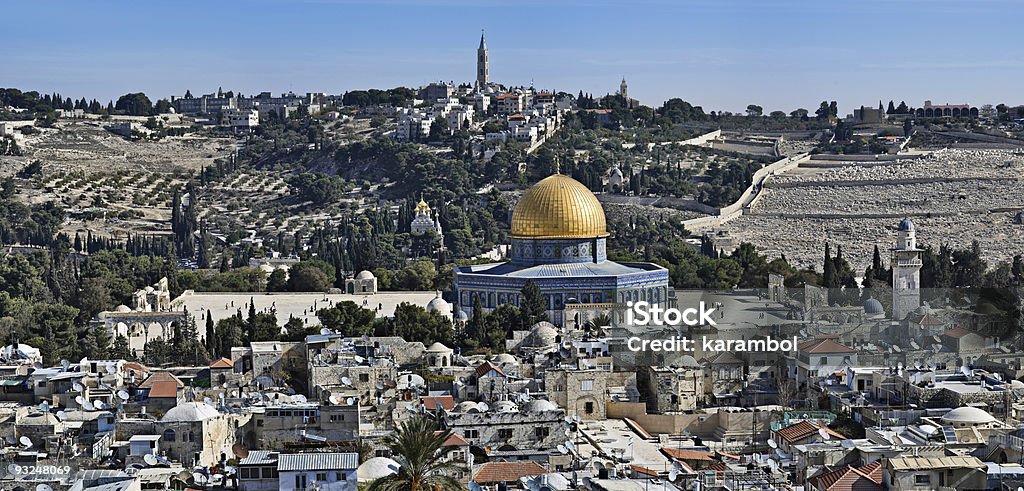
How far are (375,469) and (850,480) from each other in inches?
160

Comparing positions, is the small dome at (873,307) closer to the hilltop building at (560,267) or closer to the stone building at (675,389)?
the hilltop building at (560,267)

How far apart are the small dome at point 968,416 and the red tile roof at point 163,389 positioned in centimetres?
840

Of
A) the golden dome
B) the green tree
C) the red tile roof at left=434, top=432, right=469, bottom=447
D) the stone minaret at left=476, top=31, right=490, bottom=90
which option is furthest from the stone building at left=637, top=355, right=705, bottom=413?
the stone minaret at left=476, top=31, right=490, bottom=90

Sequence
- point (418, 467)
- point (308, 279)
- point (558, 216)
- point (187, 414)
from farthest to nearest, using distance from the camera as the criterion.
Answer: point (308, 279) → point (558, 216) → point (187, 414) → point (418, 467)

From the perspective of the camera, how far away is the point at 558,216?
35594mm

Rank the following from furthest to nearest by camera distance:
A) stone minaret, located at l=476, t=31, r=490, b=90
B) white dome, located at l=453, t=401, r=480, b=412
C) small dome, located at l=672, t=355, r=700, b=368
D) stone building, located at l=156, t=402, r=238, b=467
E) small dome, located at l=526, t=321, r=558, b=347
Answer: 1. stone minaret, located at l=476, t=31, r=490, b=90
2. small dome, located at l=526, t=321, r=558, b=347
3. small dome, located at l=672, t=355, r=700, b=368
4. white dome, located at l=453, t=401, r=480, b=412
5. stone building, located at l=156, t=402, r=238, b=467

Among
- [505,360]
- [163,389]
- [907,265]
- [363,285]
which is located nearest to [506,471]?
[163,389]

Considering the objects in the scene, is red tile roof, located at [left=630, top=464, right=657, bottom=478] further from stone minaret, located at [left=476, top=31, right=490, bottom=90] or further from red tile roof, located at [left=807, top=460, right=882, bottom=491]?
stone minaret, located at [left=476, top=31, right=490, bottom=90]

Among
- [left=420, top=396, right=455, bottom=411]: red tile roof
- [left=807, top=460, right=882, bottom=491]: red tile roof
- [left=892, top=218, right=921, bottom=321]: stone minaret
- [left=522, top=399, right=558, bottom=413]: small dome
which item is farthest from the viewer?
[left=892, top=218, right=921, bottom=321]: stone minaret

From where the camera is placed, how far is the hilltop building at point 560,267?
113 feet

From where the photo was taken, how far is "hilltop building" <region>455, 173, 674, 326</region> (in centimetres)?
3441

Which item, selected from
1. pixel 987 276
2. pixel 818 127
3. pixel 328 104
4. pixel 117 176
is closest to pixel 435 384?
pixel 987 276

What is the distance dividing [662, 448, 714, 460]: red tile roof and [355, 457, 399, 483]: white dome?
3673 millimetres

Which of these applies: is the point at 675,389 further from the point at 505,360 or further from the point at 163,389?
the point at 163,389
